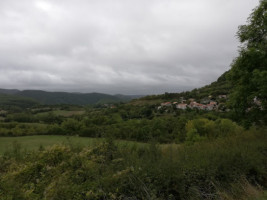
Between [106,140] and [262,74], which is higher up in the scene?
[262,74]

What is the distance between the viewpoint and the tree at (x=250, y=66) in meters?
7.16

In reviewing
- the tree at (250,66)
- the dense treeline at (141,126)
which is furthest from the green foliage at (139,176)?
the tree at (250,66)

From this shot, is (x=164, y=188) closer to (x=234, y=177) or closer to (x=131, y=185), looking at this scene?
(x=131, y=185)

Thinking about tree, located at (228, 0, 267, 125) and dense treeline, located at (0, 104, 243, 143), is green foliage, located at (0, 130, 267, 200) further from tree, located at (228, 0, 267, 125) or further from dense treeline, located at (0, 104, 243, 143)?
tree, located at (228, 0, 267, 125)

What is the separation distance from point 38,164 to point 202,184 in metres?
5.16

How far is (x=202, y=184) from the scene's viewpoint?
468cm

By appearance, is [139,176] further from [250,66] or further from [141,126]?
[141,126]

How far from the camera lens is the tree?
7.16m

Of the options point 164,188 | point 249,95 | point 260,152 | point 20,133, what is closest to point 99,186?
point 164,188

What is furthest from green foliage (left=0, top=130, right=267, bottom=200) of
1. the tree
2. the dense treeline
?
the tree

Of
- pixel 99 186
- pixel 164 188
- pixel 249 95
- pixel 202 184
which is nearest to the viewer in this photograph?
pixel 99 186

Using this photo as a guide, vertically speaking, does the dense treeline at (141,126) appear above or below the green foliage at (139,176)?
below

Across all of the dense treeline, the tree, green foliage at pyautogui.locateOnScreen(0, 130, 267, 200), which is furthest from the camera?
the dense treeline

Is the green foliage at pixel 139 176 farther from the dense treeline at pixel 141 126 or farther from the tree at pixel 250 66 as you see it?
the tree at pixel 250 66
